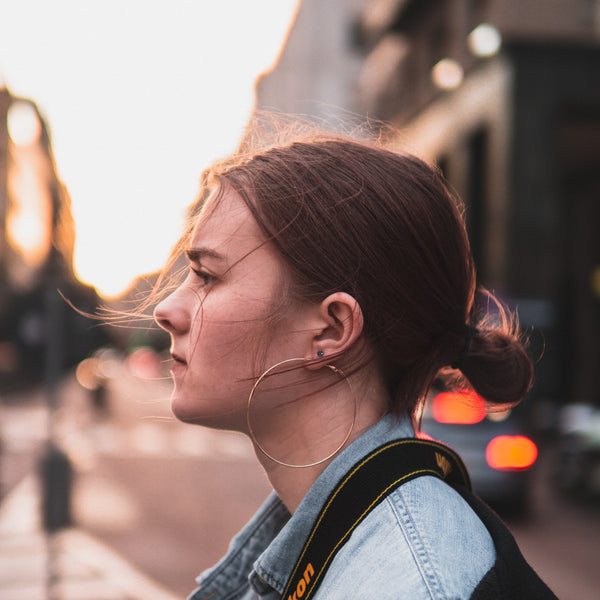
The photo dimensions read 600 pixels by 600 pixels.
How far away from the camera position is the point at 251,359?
61.4 inches

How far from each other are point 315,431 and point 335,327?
0.67ft

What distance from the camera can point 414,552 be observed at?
1.20 m

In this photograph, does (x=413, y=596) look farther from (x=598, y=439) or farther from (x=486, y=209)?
(x=486, y=209)

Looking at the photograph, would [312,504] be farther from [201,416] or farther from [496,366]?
[496,366]

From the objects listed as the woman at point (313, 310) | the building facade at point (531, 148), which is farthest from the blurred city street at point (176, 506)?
the building facade at point (531, 148)

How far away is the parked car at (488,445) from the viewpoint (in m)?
9.60

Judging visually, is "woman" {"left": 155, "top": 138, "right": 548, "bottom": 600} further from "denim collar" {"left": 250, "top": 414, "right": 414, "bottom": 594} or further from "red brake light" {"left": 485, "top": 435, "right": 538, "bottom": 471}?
"red brake light" {"left": 485, "top": 435, "right": 538, "bottom": 471}

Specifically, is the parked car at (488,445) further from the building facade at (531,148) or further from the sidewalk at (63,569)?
the building facade at (531,148)

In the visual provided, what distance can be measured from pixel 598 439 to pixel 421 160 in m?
10.6

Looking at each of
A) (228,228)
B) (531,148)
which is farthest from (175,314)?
(531,148)

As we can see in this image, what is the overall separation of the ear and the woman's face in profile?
0.04 metres

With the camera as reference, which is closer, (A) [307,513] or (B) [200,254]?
(A) [307,513]

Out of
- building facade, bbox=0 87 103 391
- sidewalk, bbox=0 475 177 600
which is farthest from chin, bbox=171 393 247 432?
building facade, bbox=0 87 103 391

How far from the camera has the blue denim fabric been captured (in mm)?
1173
